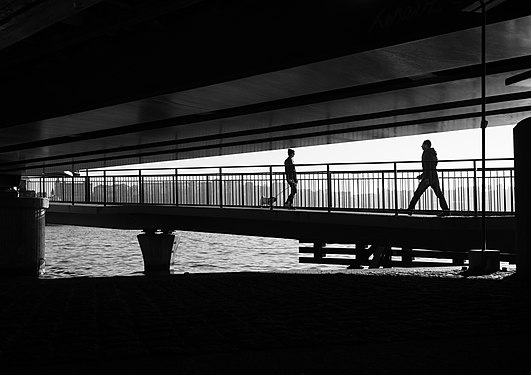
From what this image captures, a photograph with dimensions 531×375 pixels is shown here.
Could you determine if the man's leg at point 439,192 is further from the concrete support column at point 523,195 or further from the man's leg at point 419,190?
the concrete support column at point 523,195

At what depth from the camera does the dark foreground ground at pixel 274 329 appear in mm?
3984

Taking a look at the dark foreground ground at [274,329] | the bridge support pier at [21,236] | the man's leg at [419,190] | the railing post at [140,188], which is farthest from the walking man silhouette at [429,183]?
the railing post at [140,188]

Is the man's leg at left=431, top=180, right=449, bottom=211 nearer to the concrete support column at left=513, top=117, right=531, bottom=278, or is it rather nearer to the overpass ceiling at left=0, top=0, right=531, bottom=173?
the overpass ceiling at left=0, top=0, right=531, bottom=173

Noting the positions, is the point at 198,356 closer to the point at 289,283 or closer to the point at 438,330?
the point at 438,330

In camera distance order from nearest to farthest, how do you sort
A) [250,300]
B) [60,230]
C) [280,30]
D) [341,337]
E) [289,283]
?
[341,337] < [250,300] < [289,283] < [280,30] < [60,230]

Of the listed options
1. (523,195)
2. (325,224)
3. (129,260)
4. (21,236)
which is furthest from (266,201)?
(129,260)

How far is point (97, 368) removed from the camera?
12.8 feet

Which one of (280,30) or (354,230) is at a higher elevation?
(280,30)

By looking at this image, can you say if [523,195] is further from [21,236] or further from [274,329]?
[21,236]

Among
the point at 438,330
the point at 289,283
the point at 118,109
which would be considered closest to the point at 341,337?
the point at 438,330

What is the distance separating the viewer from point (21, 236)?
58.1ft

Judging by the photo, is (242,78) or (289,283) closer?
(289,283)

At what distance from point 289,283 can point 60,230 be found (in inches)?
3197

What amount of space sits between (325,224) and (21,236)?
8.06m
